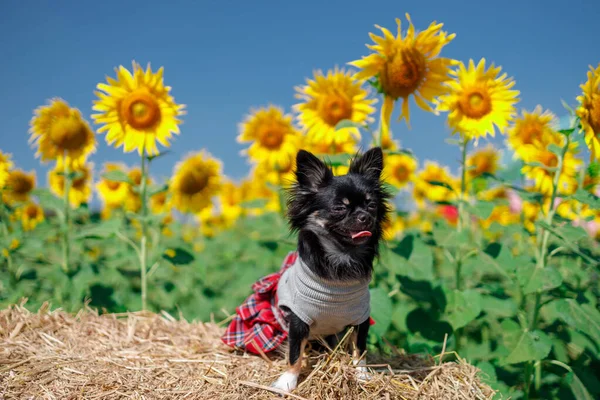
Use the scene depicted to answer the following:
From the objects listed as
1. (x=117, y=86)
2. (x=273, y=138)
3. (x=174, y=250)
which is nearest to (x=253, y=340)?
(x=174, y=250)

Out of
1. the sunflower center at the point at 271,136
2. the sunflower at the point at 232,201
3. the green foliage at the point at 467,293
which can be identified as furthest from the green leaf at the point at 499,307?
the sunflower at the point at 232,201

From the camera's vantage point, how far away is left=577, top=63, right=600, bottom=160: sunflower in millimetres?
3980

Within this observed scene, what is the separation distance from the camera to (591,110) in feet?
13.1

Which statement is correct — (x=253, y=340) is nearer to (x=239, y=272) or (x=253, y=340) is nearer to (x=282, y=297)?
(x=282, y=297)

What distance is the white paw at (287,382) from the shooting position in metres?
3.03

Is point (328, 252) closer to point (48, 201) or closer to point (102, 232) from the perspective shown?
point (102, 232)

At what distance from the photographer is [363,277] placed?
120 inches

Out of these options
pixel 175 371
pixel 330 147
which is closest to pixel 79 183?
pixel 330 147

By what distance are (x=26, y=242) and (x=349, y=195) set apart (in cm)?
434

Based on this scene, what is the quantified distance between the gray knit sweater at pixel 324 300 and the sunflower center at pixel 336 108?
7.85 ft

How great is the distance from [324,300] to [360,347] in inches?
18.8

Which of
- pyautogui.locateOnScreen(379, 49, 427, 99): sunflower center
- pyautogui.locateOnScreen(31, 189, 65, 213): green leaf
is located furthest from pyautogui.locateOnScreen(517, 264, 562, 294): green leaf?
pyautogui.locateOnScreen(31, 189, 65, 213): green leaf

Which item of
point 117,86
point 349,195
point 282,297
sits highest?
point 117,86

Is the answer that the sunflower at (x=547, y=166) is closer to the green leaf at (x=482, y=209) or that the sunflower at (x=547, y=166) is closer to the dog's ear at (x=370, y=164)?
the green leaf at (x=482, y=209)
